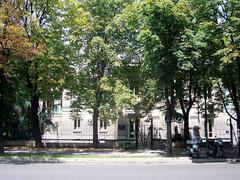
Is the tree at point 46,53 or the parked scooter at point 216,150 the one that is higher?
the tree at point 46,53

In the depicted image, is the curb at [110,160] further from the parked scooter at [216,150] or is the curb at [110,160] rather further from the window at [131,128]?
the window at [131,128]

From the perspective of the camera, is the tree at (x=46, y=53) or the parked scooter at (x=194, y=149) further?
the tree at (x=46, y=53)

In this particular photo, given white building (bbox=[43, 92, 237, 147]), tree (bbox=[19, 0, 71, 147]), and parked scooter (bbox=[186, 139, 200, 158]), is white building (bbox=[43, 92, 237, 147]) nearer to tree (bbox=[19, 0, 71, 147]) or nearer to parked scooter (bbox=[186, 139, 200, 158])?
tree (bbox=[19, 0, 71, 147])

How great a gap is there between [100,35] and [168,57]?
11.9 meters

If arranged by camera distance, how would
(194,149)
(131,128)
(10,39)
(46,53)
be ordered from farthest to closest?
(131,128), (46,53), (194,149), (10,39)

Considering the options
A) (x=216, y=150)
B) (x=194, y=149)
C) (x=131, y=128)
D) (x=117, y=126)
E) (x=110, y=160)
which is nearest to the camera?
(x=110, y=160)

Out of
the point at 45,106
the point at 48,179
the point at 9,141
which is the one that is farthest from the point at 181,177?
the point at 45,106

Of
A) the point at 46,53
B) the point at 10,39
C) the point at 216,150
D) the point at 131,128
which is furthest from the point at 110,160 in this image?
the point at 131,128

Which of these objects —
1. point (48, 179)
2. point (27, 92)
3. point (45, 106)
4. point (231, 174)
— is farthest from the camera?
point (45, 106)

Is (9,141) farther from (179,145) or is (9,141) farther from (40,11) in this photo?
(179,145)

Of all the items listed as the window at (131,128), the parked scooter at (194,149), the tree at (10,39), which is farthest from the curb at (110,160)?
the window at (131,128)

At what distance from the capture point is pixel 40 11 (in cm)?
3222

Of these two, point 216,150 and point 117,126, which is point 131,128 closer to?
point 117,126

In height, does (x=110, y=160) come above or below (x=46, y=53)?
below
